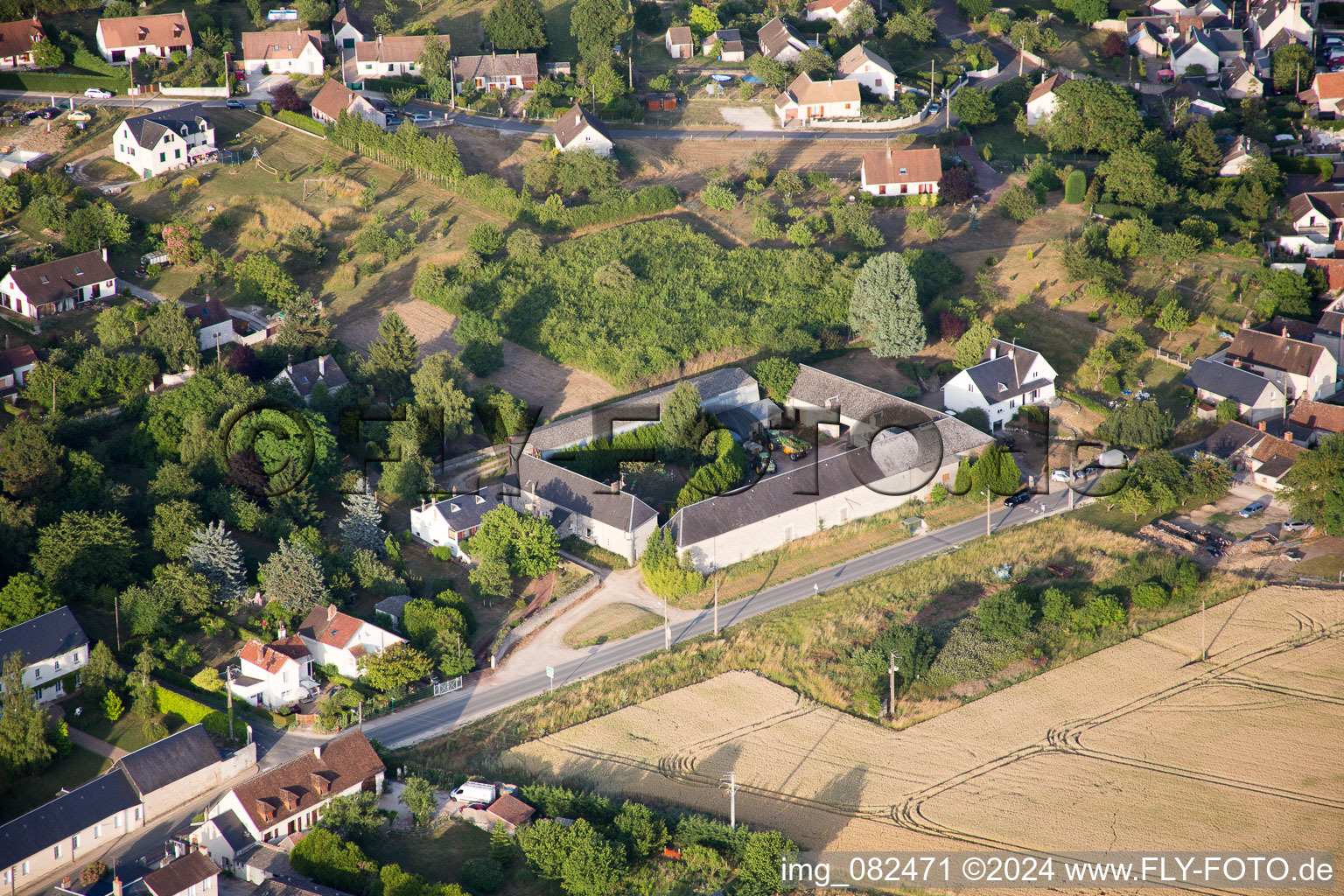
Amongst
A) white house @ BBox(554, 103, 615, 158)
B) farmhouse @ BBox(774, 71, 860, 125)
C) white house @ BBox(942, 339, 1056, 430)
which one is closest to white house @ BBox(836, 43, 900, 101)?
farmhouse @ BBox(774, 71, 860, 125)

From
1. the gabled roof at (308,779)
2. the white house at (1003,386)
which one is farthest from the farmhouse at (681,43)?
the gabled roof at (308,779)

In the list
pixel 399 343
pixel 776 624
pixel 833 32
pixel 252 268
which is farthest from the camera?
pixel 833 32

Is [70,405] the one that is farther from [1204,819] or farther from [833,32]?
[833,32]

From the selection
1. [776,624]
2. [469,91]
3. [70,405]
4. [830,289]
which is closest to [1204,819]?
[776,624]

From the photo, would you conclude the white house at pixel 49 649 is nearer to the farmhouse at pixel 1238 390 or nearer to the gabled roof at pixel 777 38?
the farmhouse at pixel 1238 390

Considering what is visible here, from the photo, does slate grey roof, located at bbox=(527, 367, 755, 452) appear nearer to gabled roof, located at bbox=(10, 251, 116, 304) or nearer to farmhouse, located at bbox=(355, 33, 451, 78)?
gabled roof, located at bbox=(10, 251, 116, 304)
